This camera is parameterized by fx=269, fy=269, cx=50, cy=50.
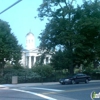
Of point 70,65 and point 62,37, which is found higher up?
point 62,37

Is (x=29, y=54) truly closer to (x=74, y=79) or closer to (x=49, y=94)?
(x=74, y=79)

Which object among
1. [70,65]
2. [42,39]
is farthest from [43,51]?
[70,65]

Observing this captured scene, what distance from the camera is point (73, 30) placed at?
151 ft

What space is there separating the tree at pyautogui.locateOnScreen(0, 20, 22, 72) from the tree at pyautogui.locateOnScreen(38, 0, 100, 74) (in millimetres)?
7192

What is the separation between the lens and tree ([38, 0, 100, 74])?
45.1m

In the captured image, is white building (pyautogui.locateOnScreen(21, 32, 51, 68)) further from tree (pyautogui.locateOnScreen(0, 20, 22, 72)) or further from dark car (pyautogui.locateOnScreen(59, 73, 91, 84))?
dark car (pyautogui.locateOnScreen(59, 73, 91, 84))

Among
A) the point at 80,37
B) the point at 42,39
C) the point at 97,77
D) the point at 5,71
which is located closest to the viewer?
the point at 5,71

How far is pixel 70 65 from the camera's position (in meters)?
47.0

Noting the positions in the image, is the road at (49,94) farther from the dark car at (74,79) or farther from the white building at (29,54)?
the white building at (29,54)

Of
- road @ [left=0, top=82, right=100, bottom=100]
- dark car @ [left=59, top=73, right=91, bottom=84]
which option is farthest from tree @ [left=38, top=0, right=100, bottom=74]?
road @ [left=0, top=82, right=100, bottom=100]

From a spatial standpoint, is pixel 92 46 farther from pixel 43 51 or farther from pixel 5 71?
pixel 5 71

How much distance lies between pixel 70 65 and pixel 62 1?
37.3 feet

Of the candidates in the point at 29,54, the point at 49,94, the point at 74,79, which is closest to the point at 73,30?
the point at 74,79

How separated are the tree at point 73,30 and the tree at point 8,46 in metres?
7.19
